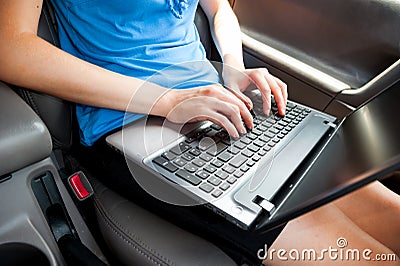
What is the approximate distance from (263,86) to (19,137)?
433mm

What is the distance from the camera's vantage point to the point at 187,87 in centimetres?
75

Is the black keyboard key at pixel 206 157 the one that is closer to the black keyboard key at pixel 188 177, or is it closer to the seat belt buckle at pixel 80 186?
the black keyboard key at pixel 188 177

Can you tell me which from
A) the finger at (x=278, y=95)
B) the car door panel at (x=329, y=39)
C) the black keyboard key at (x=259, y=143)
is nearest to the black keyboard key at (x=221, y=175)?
the black keyboard key at (x=259, y=143)

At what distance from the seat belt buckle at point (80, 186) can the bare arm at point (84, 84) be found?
0.47ft

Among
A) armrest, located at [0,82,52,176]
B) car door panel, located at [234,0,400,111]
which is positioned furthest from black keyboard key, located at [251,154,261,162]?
car door panel, located at [234,0,400,111]

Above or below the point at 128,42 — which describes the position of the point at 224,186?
below

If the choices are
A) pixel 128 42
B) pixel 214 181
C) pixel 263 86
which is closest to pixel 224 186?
pixel 214 181

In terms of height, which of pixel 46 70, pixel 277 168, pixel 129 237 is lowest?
pixel 129 237

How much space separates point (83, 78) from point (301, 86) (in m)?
0.61

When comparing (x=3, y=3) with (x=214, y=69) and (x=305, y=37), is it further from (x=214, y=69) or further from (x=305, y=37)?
(x=305, y=37)

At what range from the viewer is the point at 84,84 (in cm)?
62

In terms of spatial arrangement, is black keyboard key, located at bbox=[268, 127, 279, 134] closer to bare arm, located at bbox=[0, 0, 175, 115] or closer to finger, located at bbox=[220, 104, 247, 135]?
finger, located at bbox=[220, 104, 247, 135]

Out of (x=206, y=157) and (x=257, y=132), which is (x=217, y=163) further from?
(x=257, y=132)

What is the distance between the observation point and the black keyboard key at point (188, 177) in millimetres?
535
